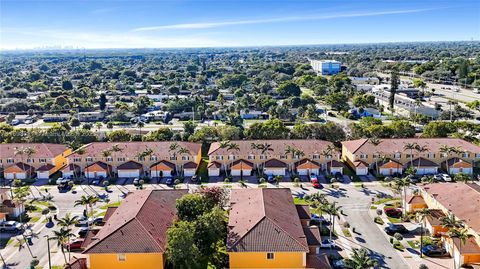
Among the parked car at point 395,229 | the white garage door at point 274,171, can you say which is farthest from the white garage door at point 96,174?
the parked car at point 395,229

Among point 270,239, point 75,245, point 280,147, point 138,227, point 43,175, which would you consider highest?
point 280,147

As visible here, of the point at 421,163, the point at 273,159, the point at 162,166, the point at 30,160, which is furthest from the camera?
the point at 30,160

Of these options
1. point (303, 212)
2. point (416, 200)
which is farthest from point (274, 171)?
point (416, 200)

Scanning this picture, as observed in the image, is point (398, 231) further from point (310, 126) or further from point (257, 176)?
point (310, 126)

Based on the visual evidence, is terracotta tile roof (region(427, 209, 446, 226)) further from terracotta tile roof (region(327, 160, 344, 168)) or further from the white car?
terracotta tile roof (region(327, 160, 344, 168))

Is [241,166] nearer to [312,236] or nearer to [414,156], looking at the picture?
[312,236]

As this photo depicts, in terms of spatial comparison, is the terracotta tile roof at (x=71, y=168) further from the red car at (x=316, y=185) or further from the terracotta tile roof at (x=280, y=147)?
the red car at (x=316, y=185)

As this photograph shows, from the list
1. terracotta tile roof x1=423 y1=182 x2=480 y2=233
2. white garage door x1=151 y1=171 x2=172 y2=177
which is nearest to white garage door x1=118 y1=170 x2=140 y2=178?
white garage door x1=151 y1=171 x2=172 y2=177
